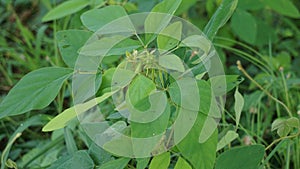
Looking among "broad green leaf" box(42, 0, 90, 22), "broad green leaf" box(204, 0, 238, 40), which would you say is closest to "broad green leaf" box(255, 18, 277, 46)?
"broad green leaf" box(42, 0, 90, 22)

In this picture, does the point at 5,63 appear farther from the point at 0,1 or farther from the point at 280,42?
the point at 280,42

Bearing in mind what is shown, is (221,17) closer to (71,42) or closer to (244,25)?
(71,42)

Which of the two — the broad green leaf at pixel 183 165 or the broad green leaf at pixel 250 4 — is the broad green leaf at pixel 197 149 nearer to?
the broad green leaf at pixel 183 165

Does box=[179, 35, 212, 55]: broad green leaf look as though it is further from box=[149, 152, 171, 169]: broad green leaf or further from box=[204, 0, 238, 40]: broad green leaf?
box=[149, 152, 171, 169]: broad green leaf

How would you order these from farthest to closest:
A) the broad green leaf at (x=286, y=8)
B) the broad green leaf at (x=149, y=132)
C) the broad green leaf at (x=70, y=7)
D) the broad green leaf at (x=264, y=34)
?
the broad green leaf at (x=264, y=34)
the broad green leaf at (x=286, y=8)
the broad green leaf at (x=70, y=7)
the broad green leaf at (x=149, y=132)

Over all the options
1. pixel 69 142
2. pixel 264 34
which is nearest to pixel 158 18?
pixel 69 142

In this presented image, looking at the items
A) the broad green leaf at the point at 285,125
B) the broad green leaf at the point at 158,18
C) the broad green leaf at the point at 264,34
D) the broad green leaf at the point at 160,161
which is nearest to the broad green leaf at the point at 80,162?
the broad green leaf at the point at 160,161
